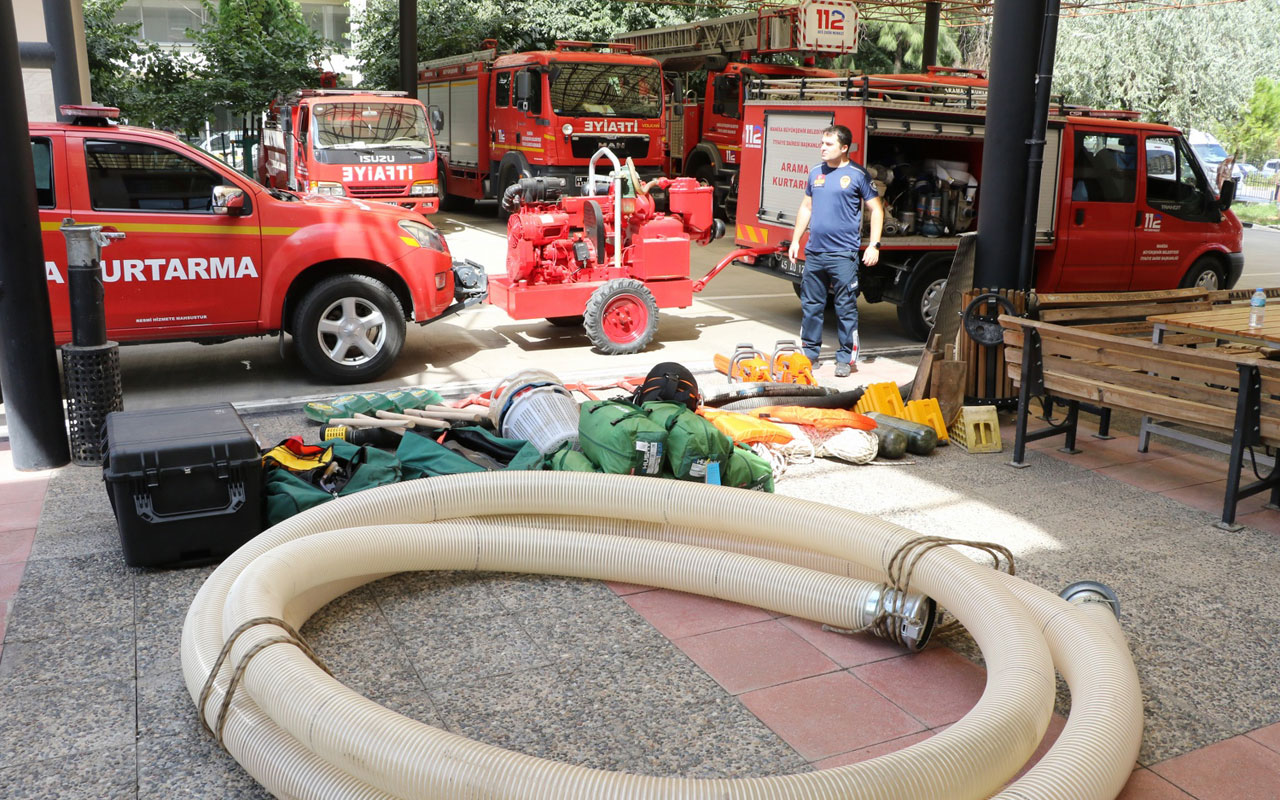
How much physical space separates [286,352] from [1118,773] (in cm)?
766

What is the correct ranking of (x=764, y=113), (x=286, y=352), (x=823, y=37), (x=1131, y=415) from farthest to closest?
(x=823, y=37) → (x=764, y=113) → (x=286, y=352) → (x=1131, y=415)

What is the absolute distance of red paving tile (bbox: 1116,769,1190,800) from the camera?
3.19 meters

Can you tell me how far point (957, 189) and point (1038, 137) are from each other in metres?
3.36

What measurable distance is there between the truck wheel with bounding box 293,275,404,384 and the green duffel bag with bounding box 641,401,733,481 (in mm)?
3438

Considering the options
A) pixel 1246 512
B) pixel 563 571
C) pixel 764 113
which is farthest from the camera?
pixel 764 113

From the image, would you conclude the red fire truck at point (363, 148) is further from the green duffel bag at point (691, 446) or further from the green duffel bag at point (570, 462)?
the green duffel bag at point (691, 446)

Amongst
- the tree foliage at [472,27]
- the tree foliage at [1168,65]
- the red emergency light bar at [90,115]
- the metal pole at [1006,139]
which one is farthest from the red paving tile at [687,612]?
the tree foliage at [1168,65]

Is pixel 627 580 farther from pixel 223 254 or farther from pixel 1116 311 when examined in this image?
pixel 223 254

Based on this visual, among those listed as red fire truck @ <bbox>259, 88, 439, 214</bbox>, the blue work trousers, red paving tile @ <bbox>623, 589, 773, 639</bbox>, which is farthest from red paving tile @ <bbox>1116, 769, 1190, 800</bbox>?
red fire truck @ <bbox>259, 88, 439, 214</bbox>

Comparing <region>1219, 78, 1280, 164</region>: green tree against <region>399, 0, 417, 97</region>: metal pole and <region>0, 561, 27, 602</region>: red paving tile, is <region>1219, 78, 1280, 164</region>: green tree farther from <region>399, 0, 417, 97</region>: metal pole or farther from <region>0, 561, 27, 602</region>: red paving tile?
<region>0, 561, 27, 602</region>: red paving tile

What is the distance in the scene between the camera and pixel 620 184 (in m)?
9.38

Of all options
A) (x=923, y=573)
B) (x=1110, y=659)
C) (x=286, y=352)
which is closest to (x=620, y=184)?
(x=286, y=352)

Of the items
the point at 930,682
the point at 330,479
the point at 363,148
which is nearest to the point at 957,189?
the point at 330,479

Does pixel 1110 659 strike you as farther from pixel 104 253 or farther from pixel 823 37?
pixel 823 37
